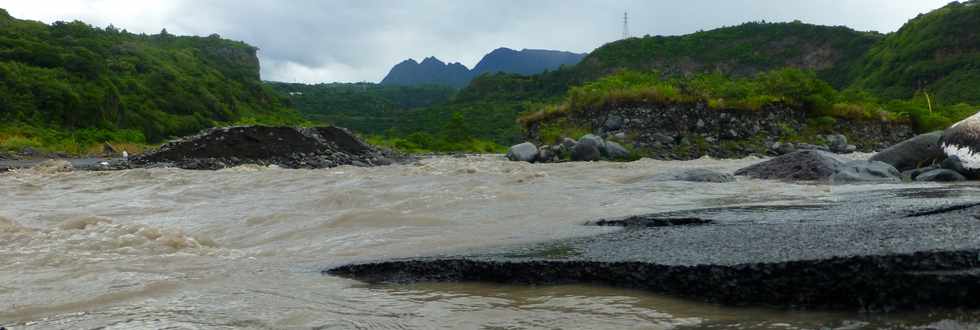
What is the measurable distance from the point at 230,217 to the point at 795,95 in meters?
17.2

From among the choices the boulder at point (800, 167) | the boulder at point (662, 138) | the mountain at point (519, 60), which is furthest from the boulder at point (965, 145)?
the mountain at point (519, 60)

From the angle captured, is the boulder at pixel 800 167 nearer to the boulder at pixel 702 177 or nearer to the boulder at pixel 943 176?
the boulder at pixel 702 177

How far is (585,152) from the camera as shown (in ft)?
48.4

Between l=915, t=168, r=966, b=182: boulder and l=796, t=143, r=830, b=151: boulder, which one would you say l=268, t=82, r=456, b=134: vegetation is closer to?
l=796, t=143, r=830, b=151: boulder

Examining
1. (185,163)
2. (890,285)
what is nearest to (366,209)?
(890,285)

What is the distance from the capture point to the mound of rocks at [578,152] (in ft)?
48.4

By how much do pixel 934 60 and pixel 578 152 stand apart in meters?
42.1

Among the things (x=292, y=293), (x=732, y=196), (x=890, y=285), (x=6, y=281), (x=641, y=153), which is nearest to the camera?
(x=890, y=285)

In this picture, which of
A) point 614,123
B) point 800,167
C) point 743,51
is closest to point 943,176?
point 800,167

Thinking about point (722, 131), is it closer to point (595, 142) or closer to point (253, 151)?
Result: point (595, 142)

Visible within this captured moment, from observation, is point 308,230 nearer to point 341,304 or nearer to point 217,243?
point 217,243

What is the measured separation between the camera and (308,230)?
180 inches

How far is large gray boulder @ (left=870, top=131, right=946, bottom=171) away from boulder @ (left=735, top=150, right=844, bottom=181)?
6.88 feet

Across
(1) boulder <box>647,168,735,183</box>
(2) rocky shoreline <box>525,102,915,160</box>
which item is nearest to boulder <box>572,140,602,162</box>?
(2) rocky shoreline <box>525,102,915,160</box>
